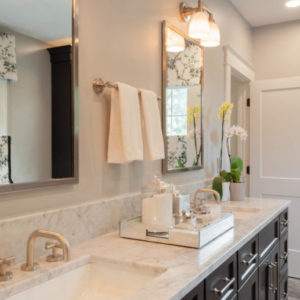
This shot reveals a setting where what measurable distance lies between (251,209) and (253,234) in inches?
24.0

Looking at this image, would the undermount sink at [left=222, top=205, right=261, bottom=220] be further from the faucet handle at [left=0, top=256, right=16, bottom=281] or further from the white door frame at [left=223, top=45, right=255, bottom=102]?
the faucet handle at [left=0, top=256, right=16, bottom=281]

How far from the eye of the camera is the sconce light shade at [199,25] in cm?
214

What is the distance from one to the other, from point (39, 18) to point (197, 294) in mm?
1061

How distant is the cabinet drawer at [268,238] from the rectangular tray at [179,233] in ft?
1.10

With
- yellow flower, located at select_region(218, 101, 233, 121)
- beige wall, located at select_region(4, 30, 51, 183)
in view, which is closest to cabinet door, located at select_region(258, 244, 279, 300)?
yellow flower, located at select_region(218, 101, 233, 121)

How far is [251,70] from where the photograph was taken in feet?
12.4

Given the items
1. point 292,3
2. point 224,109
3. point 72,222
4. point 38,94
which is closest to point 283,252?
point 224,109

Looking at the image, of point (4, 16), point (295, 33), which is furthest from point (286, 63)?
point (4, 16)

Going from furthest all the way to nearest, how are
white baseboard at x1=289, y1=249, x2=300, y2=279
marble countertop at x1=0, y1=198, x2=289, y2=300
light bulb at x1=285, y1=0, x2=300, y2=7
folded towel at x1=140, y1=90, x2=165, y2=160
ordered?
white baseboard at x1=289, y1=249, x2=300, y2=279 → light bulb at x1=285, y1=0, x2=300, y2=7 → folded towel at x1=140, y1=90, x2=165, y2=160 → marble countertop at x1=0, y1=198, x2=289, y2=300

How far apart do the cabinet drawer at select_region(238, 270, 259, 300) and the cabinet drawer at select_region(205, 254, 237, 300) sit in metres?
0.13

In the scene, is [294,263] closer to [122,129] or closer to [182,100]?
[182,100]

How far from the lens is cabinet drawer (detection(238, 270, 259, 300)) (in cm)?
158

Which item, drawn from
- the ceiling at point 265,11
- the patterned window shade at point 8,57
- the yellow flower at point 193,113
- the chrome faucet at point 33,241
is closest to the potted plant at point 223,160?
the yellow flower at point 193,113

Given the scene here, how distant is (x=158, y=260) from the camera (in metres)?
1.20
